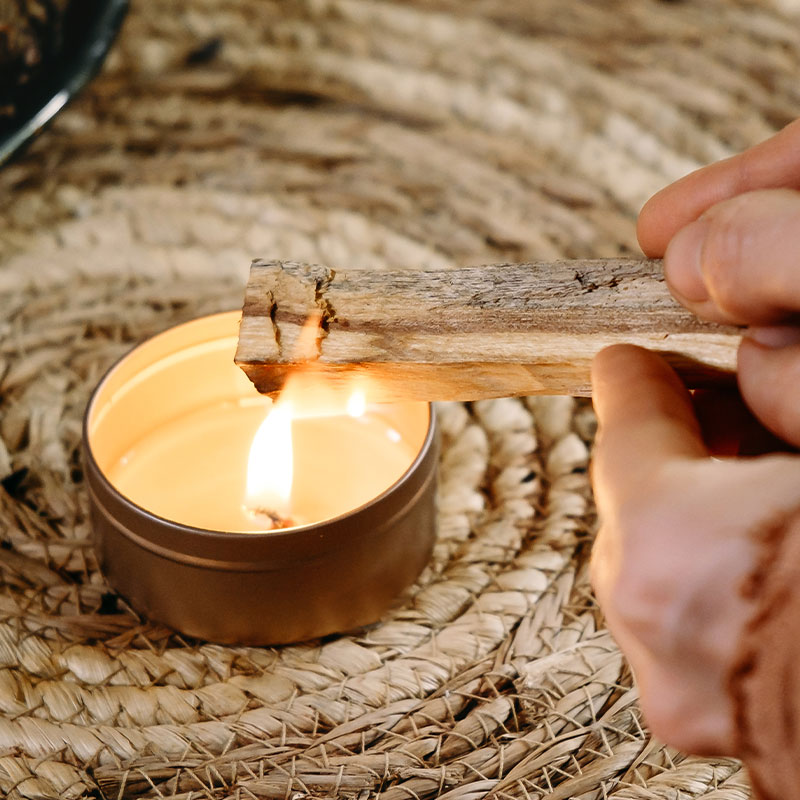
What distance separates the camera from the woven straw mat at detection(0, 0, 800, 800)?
490 mm

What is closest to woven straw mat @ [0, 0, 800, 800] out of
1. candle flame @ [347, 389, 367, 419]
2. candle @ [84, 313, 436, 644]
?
candle @ [84, 313, 436, 644]

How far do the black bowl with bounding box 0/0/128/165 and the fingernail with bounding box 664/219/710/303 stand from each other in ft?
1.55

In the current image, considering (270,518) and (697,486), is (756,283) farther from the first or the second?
(270,518)

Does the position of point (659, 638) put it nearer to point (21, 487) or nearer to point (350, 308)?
point (350, 308)

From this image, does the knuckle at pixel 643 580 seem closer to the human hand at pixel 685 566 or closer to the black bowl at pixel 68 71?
the human hand at pixel 685 566

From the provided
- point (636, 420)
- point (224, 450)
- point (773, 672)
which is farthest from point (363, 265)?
point (773, 672)

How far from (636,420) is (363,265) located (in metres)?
0.43

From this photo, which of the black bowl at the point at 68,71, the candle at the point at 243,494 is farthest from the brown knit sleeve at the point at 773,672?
the black bowl at the point at 68,71

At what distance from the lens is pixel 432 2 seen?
3.15 feet

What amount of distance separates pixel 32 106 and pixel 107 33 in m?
0.08

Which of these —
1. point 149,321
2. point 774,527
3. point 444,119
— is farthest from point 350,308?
point 444,119

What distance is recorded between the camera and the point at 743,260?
366 millimetres

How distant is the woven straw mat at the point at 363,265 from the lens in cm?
49

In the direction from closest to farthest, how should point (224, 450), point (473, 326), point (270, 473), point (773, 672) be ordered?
point (773, 672) < point (473, 326) < point (270, 473) < point (224, 450)
